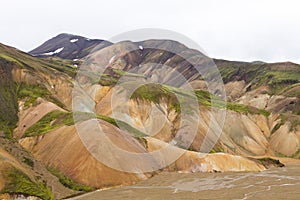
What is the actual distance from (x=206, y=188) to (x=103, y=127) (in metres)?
16.4

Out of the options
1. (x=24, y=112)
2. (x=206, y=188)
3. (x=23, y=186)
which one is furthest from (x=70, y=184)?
(x=24, y=112)

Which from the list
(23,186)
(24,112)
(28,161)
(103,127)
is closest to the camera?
(23,186)

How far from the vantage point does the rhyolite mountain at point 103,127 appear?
4125cm

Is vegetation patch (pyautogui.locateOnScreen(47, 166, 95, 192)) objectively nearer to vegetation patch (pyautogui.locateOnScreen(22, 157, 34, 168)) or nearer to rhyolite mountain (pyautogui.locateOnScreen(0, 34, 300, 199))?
rhyolite mountain (pyautogui.locateOnScreen(0, 34, 300, 199))

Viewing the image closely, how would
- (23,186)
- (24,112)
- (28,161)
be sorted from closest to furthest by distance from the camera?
(23,186) < (28,161) < (24,112)

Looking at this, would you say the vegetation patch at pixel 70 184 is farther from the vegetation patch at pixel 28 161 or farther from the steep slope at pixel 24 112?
the vegetation patch at pixel 28 161

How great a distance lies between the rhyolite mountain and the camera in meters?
41.2

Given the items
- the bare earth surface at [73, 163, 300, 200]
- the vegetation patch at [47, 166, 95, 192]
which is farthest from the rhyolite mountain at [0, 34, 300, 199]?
the bare earth surface at [73, 163, 300, 200]

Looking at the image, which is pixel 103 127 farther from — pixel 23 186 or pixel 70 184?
pixel 23 186

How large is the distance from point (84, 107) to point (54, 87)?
1014cm

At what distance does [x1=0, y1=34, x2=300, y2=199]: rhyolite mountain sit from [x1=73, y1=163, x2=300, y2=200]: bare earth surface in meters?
2.55

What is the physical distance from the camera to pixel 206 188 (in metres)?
41.0

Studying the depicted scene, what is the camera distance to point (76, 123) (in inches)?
2036

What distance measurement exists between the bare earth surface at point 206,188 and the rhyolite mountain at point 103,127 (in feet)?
8.35
